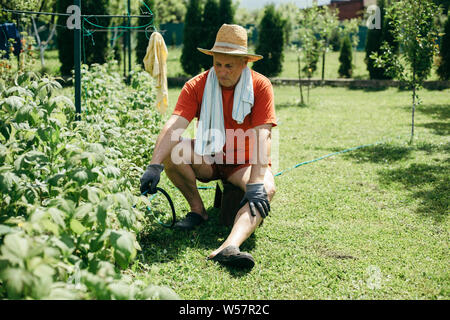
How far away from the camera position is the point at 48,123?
2.41m

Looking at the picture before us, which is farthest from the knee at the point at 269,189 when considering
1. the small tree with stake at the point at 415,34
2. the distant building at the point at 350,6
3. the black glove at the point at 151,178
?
the distant building at the point at 350,6

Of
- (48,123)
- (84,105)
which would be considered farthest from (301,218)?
(84,105)

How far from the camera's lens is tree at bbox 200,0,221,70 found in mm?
13635

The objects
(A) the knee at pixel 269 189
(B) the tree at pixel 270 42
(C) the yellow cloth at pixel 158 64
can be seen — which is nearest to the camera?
(A) the knee at pixel 269 189

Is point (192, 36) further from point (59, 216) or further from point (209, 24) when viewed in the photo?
point (59, 216)

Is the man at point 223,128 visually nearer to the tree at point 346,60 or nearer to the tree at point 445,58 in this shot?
the tree at point 445,58

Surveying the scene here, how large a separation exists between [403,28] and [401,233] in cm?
409

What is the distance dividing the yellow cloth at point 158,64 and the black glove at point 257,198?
12.9ft

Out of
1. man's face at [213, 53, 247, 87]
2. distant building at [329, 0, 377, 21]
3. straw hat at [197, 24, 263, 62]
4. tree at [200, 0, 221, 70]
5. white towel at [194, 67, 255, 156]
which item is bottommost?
white towel at [194, 67, 255, 156]

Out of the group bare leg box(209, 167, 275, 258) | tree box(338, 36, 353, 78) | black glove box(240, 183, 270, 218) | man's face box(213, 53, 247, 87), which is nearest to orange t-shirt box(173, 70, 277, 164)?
man's face box(213, 53, 247, 87)

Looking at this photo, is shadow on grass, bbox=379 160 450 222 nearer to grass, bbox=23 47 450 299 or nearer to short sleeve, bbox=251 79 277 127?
grass, bbox=23 47 450 299

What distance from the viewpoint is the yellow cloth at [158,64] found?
21.3 ft

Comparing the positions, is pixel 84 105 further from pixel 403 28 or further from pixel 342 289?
pixel 403 28

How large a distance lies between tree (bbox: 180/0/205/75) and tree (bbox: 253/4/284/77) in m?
1.88
